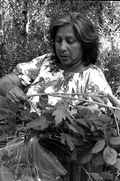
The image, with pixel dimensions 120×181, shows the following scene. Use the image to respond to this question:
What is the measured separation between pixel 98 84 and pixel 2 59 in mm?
1823

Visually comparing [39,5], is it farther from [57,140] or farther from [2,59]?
[57,140]

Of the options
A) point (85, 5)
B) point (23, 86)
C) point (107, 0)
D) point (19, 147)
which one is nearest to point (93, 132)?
point (19, 147)

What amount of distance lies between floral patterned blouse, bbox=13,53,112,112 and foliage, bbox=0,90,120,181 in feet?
0.93

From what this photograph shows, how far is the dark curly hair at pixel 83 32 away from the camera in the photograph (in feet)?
4.76

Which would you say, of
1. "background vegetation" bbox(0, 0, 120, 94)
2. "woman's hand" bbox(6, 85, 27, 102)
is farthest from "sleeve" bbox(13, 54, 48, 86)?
"background vegetation" bbox(0, 0, 120, 94)

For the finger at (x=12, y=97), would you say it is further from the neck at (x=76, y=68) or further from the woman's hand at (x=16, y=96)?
the neck at (x=76, y=68)

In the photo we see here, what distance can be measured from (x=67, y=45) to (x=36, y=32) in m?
2.03

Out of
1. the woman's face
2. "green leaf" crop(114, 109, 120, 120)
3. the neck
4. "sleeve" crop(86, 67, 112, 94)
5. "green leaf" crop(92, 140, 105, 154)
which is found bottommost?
"green leaf" crop(92, 140, 105, 154)

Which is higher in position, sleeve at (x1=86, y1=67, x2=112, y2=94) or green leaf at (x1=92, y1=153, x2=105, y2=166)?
sleeve at (x1=86, y1=67, x2=112, y2=94)

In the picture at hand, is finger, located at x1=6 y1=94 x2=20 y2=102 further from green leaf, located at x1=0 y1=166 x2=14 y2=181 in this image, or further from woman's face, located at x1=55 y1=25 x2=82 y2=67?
woman's face, located at x1=55 y1=25 x2=82 y2=67

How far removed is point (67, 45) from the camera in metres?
1.41

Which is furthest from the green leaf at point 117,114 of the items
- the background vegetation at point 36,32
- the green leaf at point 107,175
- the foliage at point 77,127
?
the background vegetation at point 36,32

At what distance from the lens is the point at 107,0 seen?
155 inches

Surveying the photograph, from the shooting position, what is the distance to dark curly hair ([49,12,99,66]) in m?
1.45
